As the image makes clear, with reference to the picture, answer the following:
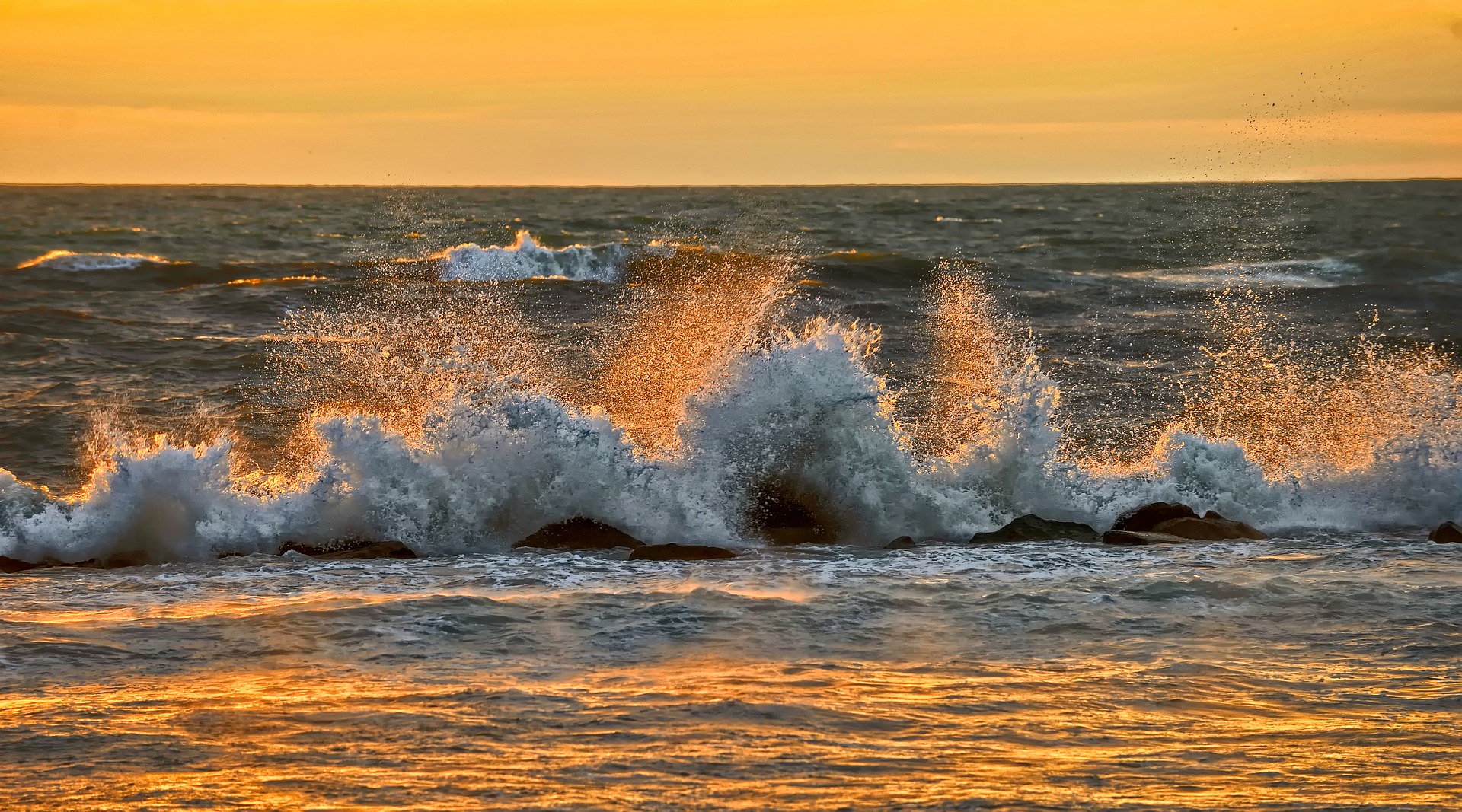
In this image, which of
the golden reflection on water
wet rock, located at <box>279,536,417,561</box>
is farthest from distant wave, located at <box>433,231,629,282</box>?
the golden reflection on water

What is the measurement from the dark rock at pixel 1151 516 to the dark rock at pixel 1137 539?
387mm

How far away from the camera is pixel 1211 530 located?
8.68 metres

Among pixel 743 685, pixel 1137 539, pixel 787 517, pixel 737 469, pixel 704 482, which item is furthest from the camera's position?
pixel 737 469

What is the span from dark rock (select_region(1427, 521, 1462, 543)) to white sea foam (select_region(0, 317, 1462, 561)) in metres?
0.67

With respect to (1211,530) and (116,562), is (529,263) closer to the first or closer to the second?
(116,562)

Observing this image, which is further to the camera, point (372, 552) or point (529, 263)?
point (529, 263)

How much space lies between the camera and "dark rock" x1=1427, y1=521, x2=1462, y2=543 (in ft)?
27.3

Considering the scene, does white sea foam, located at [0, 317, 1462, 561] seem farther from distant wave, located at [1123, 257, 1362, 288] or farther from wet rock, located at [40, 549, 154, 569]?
distant wave, located at [1123, 257, 1362, 288]

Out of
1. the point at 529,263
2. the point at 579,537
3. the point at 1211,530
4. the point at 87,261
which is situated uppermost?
the point at 529,263

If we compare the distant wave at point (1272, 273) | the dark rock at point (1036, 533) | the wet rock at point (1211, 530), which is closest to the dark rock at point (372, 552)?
the dark rock at point (1036, 533)

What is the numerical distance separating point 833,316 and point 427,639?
1438 cm

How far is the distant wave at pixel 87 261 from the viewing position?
24484 millimetres

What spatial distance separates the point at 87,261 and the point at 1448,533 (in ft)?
76.3

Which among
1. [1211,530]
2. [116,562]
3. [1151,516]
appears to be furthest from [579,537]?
[1211,530]
